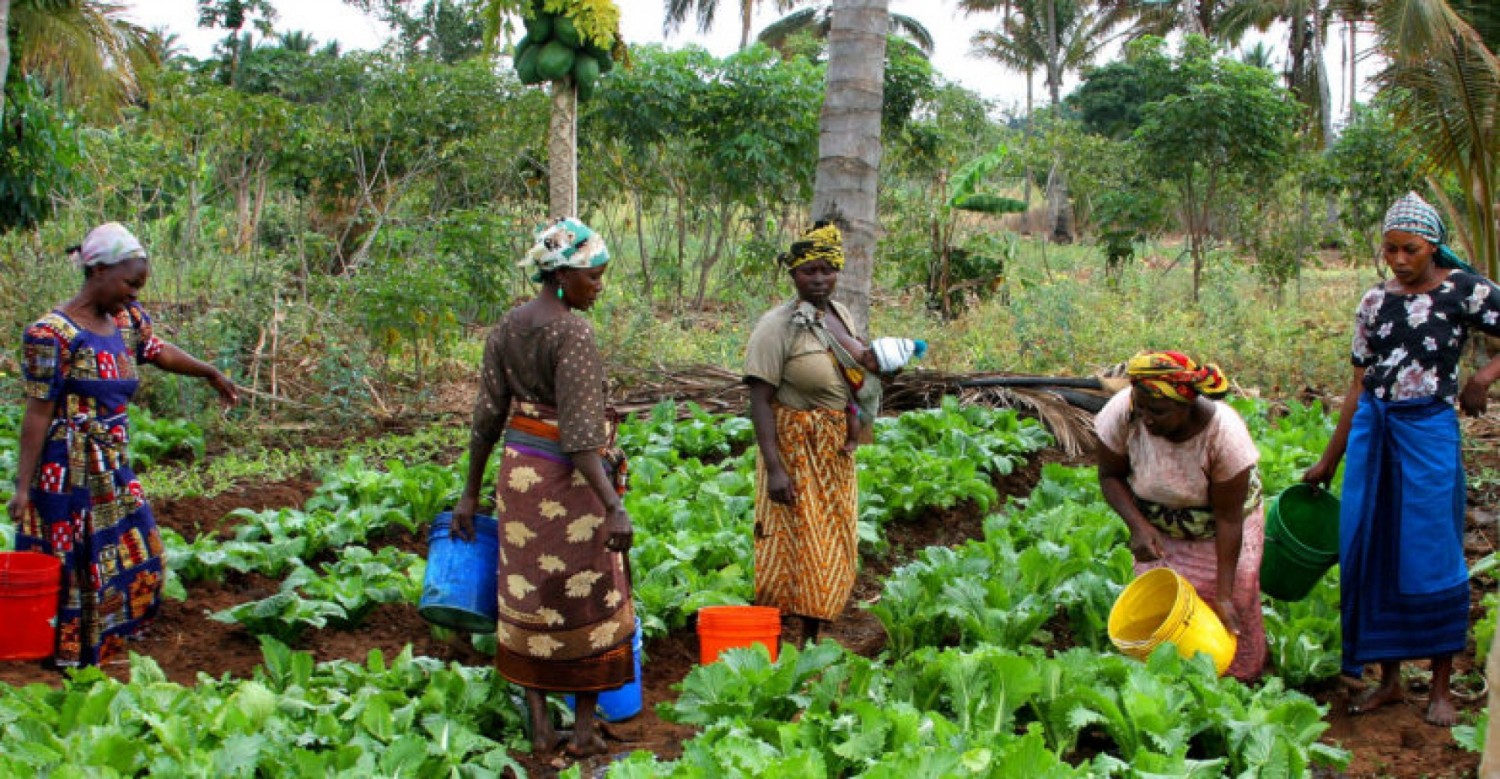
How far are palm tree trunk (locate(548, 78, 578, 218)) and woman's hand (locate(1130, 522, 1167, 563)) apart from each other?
6.83 m

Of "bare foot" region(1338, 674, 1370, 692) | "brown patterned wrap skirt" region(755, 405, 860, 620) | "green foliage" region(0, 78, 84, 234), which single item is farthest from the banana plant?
"bare foot" region(1338, 674, 1370, 692)

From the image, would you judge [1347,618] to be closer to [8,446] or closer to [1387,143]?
[8,446]

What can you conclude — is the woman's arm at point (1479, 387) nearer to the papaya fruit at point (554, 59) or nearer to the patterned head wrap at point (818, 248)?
the patterned head wrap at point (818, 248)

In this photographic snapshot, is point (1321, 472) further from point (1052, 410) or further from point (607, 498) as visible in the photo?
point (1052, 410)

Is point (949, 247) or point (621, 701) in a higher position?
point (949, 247)

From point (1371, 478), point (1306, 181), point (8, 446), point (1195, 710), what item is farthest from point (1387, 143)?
point (8, 446)

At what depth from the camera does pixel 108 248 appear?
187 inches

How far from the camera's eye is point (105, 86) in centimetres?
1170

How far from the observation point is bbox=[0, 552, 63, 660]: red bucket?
15.2 feet

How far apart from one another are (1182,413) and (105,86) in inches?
419

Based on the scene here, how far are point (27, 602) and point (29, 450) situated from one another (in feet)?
1.74

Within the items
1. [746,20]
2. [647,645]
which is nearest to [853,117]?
[647,645]

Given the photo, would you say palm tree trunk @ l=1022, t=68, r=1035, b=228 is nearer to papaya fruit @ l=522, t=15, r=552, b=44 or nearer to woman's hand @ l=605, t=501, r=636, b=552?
papaya fruit @ l=522, t=15, r=552, b=44

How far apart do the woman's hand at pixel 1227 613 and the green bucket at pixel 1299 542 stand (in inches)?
15.6
